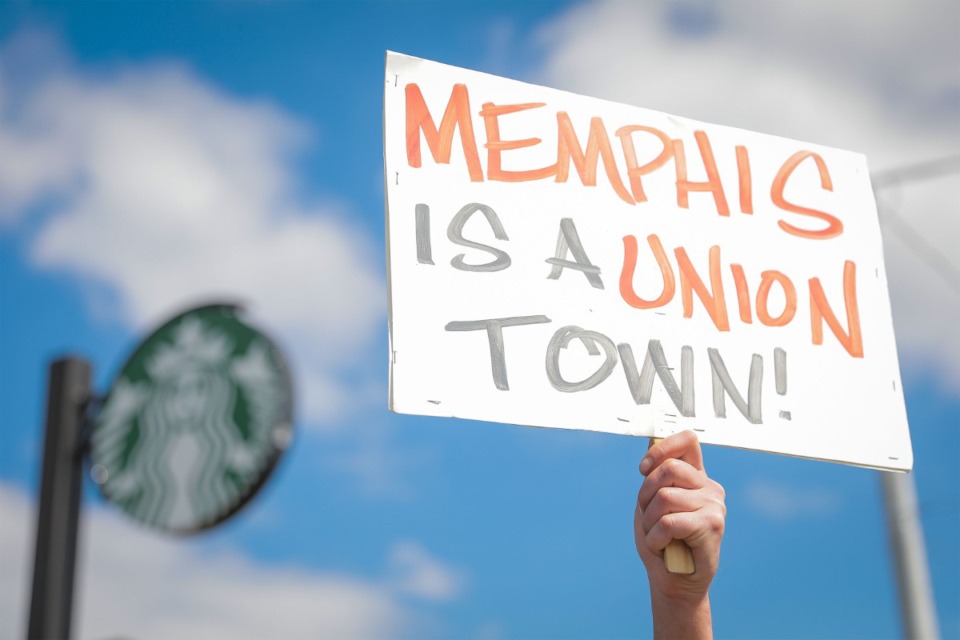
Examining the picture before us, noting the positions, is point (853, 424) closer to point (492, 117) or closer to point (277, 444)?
point (492, 117)

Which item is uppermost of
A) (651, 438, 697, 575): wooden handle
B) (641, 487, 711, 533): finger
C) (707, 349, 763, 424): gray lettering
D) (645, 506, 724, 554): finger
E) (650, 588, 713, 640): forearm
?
(707, 349, 763, 424): gray lettering

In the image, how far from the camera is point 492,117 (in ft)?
7.90

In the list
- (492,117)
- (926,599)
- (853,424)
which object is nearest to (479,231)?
(492,117)

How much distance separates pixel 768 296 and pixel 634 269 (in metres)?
0.35

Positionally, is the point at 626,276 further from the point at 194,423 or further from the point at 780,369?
the point at 194,423

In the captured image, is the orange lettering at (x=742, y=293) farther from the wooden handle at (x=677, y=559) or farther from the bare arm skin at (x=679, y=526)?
the wooden handle at (x=677, y=559)

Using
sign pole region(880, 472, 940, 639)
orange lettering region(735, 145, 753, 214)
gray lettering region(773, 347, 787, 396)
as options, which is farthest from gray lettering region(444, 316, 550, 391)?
sign pole region(880, 472, 940, 639)

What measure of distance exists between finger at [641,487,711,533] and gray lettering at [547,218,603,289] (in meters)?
0.51

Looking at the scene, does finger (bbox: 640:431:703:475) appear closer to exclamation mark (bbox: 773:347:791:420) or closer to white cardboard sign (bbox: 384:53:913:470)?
white cardboard sign (bbox: 384:53:913:470)

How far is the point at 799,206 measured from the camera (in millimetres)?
2660

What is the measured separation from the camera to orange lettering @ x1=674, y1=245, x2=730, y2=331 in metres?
2.40

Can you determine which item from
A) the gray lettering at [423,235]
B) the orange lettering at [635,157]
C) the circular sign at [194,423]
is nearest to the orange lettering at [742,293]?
the orange lettering at [635,157]

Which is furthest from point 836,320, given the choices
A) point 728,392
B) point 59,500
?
point 59,500

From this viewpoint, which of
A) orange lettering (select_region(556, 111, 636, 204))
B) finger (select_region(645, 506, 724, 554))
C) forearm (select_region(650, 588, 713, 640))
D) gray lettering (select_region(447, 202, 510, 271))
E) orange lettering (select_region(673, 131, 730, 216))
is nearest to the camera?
finger (select_region(645, 506, 724, 554))
